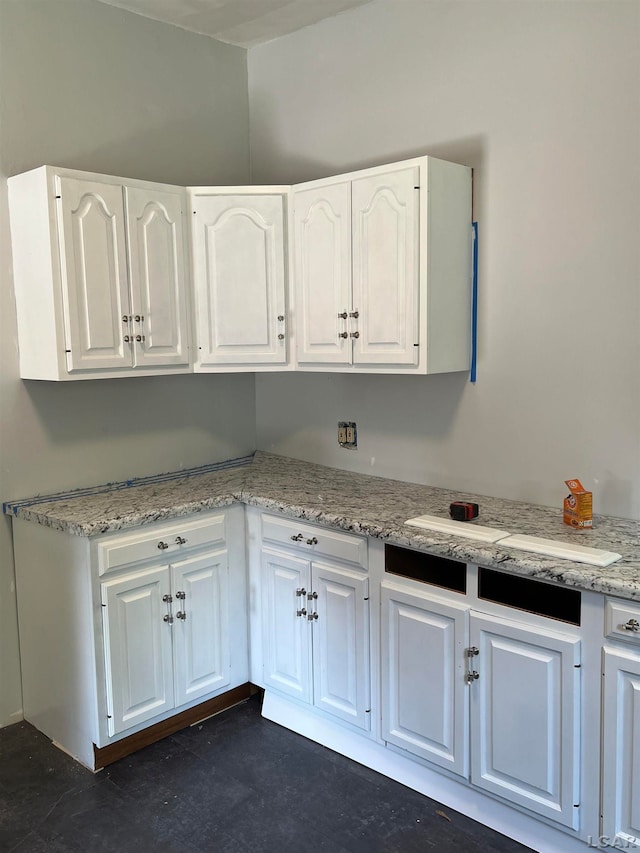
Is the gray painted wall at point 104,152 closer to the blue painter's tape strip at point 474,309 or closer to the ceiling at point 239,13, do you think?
the ceiling at point 239,13

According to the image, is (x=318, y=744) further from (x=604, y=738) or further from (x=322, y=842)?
(x=604, y=738)

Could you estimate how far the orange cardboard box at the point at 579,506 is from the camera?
2367 millimetres

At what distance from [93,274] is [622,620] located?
2.10 metres

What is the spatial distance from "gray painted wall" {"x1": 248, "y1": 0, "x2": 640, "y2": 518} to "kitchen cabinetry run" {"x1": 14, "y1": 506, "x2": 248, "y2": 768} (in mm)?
870

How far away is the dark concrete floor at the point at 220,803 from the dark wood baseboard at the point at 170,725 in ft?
0.13

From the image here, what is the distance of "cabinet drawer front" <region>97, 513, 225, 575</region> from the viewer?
102 inches

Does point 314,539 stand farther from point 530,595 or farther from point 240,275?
point 240,275

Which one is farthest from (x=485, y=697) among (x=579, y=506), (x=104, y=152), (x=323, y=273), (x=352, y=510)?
(x=104, y=152)

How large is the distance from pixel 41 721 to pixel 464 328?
225 cm

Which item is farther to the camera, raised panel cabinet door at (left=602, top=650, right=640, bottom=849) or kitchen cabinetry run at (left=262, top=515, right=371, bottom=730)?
kitchen cabinetry run at (left=262, top=515, right=371, bottom=730)

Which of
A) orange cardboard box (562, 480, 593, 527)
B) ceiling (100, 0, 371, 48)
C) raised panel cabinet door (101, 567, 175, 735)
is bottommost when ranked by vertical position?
raised panel cabinet door (101, 567, 175, 735)

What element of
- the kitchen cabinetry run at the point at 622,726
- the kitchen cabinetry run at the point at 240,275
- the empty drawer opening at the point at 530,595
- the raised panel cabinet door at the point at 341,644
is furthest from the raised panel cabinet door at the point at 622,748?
the kitchen cabinetry run at the point at 240,275

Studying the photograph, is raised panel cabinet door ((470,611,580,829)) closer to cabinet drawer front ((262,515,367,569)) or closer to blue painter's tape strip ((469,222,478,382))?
cabinet drawer front ((262,515,367,569))

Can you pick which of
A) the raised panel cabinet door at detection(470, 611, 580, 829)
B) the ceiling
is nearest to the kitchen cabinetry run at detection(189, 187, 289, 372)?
the ceiling
